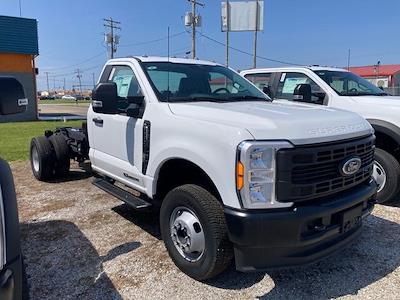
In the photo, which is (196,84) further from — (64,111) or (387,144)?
(64,111)

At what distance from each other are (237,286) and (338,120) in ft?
A: 5.53

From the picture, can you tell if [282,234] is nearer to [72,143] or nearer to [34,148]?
[72,143]

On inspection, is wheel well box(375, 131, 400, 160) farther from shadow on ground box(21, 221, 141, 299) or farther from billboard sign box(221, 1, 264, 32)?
billboard sign box(221, 1, 264, 32)

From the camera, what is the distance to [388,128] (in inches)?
210

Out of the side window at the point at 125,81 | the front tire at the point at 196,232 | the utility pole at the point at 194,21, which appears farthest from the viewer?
the utility pole at the point at 194,21

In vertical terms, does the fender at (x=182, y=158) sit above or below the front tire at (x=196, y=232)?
above

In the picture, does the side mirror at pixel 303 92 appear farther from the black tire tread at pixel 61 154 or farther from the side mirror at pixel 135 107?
the black tire tread at pixel 61 154

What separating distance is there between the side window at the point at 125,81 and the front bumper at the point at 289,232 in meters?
2.09

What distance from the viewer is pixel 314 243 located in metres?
3.01

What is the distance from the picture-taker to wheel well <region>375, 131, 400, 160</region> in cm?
557

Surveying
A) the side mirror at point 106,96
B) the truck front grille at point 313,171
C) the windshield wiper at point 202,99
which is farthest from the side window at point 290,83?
the side mirror at point 106,96

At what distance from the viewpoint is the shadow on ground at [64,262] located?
10.8 feet

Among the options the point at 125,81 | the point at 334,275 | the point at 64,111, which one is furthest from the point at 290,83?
the point at 64,111

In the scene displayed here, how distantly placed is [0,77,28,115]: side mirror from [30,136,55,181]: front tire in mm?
4818
